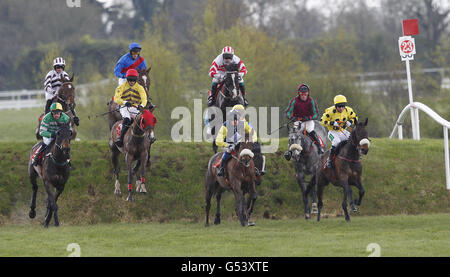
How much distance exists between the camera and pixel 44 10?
46.0 m

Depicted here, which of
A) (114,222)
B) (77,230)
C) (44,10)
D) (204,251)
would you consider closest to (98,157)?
(114,222)

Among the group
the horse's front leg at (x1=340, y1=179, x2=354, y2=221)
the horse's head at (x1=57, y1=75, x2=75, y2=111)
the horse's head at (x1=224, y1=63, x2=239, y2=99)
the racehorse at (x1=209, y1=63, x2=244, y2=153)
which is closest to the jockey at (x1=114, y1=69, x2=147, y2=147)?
the horse's head at (x1=57, y1=75, x2=75, y2=111)

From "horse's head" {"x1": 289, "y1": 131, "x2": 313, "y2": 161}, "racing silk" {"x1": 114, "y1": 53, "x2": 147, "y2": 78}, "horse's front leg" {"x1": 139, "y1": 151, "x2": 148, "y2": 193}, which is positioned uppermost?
"racing silk" {"x1": 114, "y1": 53, "x2": 147, "y2": 78}

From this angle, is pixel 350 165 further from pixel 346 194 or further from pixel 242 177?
pixel 242 177

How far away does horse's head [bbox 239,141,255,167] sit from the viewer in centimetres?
1567

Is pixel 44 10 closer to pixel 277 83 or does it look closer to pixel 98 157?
pixel 277 83

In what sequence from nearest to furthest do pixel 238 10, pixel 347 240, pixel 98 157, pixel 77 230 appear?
1. pixel 347 240
2. pixel 77 230
3. pixel 98 157
4. pixel 238 10

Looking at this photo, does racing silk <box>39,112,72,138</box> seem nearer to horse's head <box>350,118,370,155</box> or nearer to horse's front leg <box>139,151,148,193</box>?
horse's front leg <box>139,151,148,193</box>

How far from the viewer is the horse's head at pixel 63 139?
16.5 meters

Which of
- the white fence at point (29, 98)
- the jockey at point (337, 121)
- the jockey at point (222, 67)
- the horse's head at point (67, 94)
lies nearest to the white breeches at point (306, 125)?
the jockey at point (337, 121)

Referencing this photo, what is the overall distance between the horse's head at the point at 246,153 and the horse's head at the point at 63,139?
3.56 metres

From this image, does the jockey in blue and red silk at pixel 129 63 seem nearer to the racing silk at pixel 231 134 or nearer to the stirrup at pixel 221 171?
the racing silk at pixel 231 134
